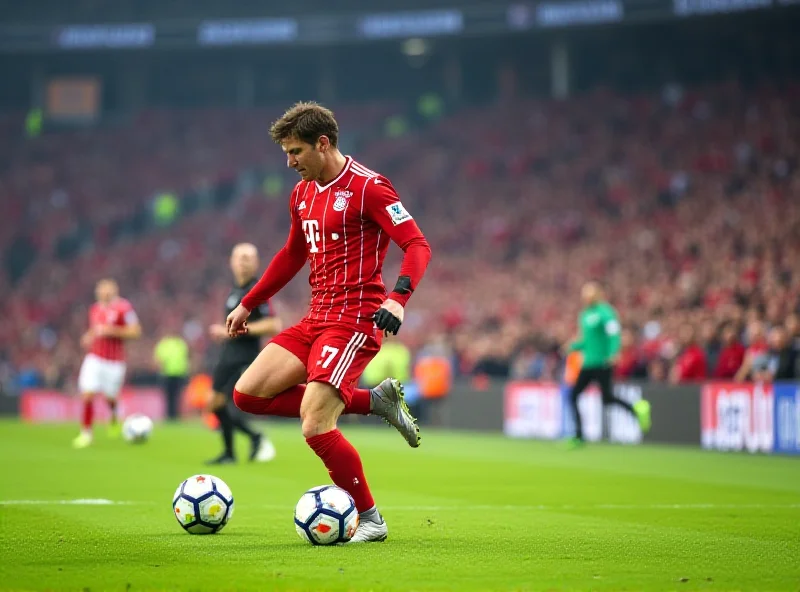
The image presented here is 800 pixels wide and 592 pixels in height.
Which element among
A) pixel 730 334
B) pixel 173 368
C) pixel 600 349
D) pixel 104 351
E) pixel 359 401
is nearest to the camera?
pixel 359 401

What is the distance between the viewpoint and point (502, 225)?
3384 centimetres

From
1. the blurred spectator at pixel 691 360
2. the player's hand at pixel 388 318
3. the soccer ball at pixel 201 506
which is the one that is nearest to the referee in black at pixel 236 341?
the soccer ball at pixel 201 506

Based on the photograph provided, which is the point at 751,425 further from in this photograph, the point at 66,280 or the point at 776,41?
the point at 66,280

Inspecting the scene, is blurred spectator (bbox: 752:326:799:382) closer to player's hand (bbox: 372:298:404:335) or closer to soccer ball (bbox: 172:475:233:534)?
soccer ball (bbox: 172:475:233:534)

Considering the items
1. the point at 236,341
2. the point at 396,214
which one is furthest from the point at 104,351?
the point at 396,214

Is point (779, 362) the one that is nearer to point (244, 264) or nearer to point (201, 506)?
point (244, 264)

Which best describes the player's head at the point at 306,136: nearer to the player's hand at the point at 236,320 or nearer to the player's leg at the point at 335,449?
the player's hand at the point at 236,320

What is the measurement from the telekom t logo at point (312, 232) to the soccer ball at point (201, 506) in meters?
1.55

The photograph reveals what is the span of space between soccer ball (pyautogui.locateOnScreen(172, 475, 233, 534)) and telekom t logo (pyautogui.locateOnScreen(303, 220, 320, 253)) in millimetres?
1552

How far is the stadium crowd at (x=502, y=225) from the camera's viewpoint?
78.4 ft

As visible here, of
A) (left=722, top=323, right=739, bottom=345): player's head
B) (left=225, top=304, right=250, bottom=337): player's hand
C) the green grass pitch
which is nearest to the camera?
the green grass pitch

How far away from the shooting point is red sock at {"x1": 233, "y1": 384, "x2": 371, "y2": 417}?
716cm

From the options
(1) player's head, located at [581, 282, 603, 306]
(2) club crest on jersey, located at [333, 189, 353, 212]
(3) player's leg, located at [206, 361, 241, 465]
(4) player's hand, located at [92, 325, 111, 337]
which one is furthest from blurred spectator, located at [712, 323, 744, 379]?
(2) club crest on jersey, located at [333, 189, 353, 212]

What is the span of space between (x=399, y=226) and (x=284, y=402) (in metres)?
1.24
